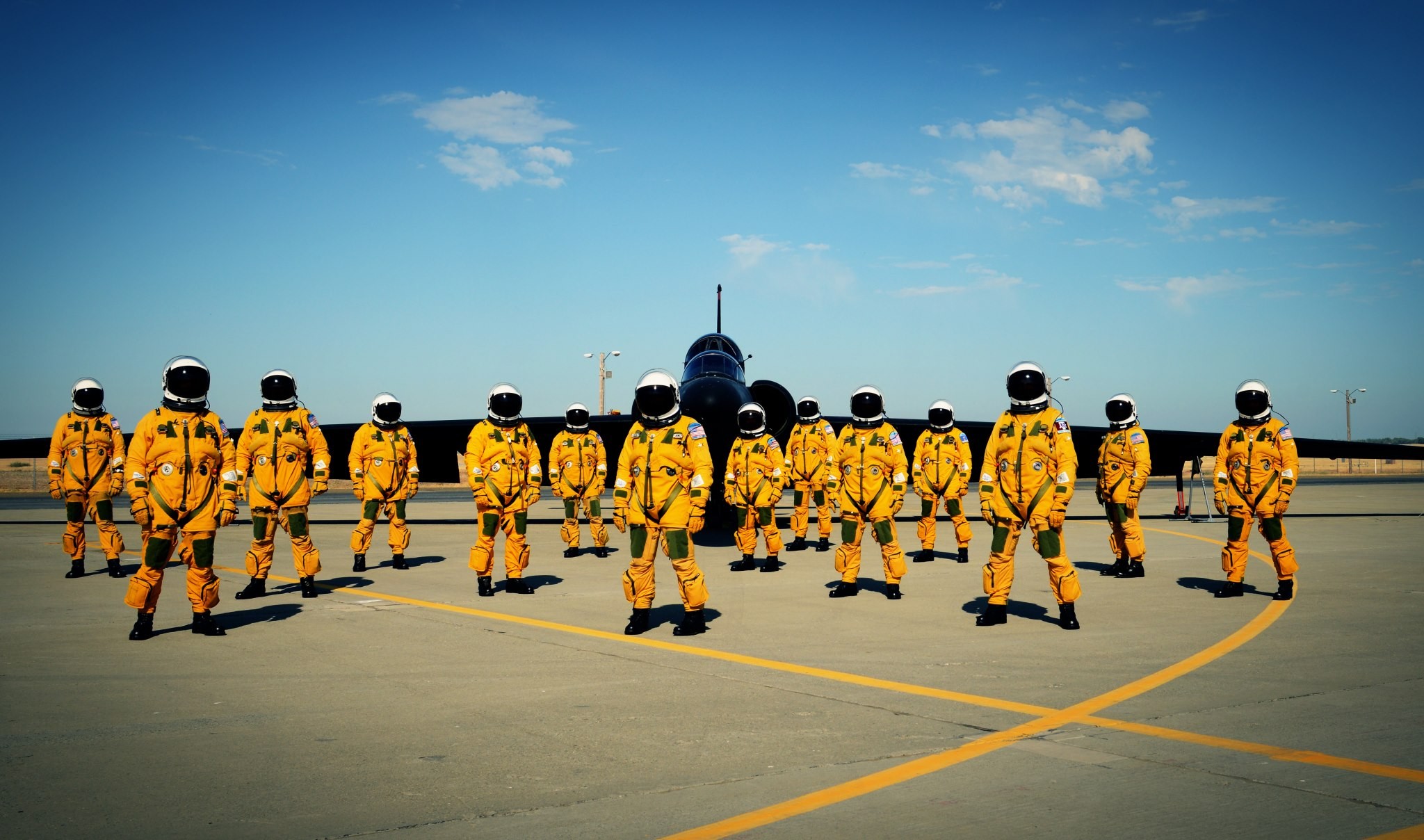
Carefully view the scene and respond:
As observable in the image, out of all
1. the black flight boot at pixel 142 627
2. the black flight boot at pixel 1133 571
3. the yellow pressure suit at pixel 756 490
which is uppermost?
the yellow pressure suit at pixel 756 490

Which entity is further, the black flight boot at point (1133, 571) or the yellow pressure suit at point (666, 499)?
Answer: the black flight boot at point (1133, 571)

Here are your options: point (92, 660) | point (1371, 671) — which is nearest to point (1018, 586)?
point (1371, 671)

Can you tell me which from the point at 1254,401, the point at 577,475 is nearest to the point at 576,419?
the point at 577,475

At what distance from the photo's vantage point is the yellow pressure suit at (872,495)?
1016 centimetres

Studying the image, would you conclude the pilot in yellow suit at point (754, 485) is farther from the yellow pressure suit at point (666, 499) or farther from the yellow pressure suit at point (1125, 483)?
the yellow pressure suit at point (666, 499)

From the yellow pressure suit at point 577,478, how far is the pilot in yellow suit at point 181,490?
731 centimetres

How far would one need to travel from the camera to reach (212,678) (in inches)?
254

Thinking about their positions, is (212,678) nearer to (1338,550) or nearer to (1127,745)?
(1127,745)

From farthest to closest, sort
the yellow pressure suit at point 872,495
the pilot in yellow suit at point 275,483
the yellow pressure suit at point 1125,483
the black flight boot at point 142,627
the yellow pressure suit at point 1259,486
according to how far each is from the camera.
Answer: the yellow pressure suit at point 1125,483
the pilot in yellow suit at point 275,483
the yellow pressure suit at point 872,495
the yellow pressure suit at point 1259,486
the black flight boot at point 142,627

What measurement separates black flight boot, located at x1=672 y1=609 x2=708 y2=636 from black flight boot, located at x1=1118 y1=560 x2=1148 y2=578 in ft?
21.6

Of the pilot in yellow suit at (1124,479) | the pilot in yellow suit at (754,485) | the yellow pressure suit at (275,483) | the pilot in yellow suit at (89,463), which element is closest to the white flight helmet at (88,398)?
the pilot in yellow suit at (89,463)

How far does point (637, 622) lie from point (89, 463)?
9.37m

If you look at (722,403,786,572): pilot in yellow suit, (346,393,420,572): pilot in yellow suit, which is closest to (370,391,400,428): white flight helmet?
(346,393,420,572): pilot in yellow suit

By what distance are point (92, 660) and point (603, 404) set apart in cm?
5089
